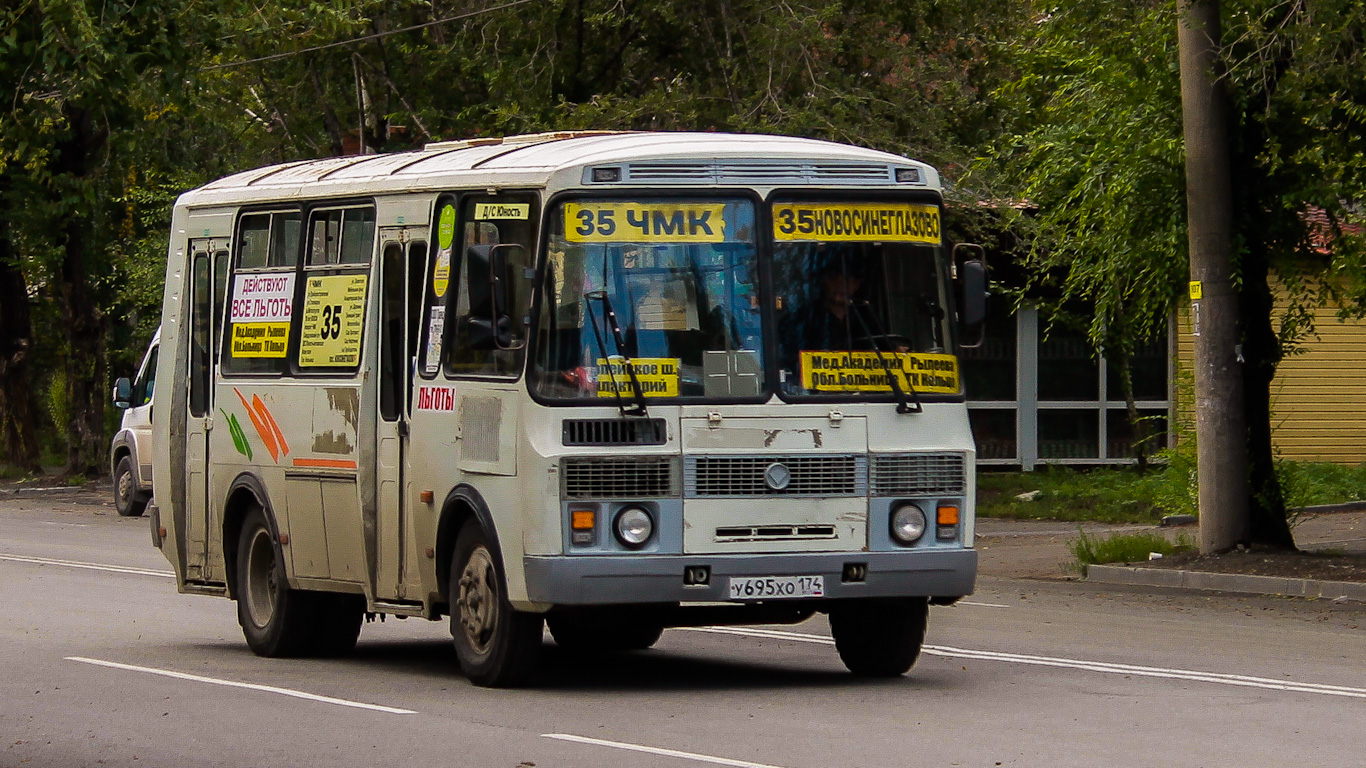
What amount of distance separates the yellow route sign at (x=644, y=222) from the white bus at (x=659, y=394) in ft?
0.04

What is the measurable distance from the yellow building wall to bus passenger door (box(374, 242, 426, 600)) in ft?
75.6

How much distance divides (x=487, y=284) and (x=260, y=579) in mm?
3829

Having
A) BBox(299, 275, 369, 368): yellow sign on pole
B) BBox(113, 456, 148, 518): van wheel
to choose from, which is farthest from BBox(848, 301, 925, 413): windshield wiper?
BBox(113, 456, 148, 518): van wheel

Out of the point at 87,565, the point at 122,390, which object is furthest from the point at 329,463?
the point at 122,390

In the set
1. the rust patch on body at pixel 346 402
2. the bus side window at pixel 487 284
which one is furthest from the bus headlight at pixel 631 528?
the rust patch on body at pixel 346 402

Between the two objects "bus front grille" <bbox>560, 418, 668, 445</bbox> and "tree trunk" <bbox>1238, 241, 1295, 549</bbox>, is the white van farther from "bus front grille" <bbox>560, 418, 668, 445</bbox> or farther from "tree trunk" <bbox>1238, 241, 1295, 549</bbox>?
"bus front grille" <bbox>560, 418, 668, 445</bbox>

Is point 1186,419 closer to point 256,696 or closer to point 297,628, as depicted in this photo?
point 297,628

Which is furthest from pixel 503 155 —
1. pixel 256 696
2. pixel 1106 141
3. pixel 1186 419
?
pixel 1186 419

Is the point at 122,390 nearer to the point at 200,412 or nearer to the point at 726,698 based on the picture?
the point at 200,412

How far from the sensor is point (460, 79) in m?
29.2

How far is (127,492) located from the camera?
2970cm

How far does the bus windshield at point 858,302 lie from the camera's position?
11.0m

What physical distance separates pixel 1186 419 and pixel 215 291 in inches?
445

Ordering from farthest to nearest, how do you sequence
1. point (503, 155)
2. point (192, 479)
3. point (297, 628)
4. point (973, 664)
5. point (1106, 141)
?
point (1106, 141) < point (192, 479) < point (297, 628) < point (973, 664) < point (503, 155)
